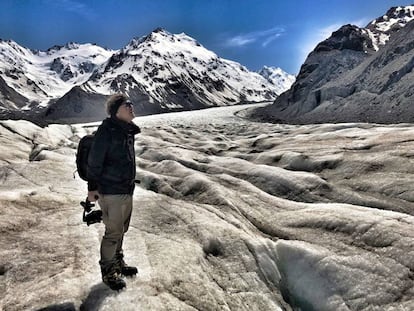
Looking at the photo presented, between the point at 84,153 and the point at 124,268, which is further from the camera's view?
the point at 124,268

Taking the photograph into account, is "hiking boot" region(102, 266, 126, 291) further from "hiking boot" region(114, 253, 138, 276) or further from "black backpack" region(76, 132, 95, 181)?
"black backpack" region(76, 132, 95, 181)

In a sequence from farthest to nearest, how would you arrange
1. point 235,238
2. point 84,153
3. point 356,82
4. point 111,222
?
point 356,82 → point 235,238 → point 84,153 → point 111,222

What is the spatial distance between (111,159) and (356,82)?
59711mm

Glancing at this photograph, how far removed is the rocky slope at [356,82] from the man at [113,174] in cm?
3689

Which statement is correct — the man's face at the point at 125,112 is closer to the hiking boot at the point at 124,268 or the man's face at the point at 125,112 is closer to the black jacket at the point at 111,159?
the black jacket at the point at 111,159

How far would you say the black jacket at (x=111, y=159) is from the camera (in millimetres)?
7629

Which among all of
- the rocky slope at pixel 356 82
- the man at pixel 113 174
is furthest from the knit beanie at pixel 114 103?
the rocky slope at pixel 356 82

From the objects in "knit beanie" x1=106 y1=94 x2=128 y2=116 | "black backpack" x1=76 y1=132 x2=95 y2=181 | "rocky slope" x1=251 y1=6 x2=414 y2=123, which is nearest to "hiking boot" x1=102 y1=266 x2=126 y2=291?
"black backpack" x1=76 y1=132 x2=95 y2=181

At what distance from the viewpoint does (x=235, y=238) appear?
35.0 feet

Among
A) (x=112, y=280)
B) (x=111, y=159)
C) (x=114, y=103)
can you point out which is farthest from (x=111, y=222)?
(x=114, y=103)

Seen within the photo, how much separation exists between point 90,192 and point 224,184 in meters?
9.12

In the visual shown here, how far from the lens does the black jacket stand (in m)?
7.63

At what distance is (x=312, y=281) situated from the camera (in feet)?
29.6

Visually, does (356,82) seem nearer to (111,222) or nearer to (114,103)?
(114,103)
